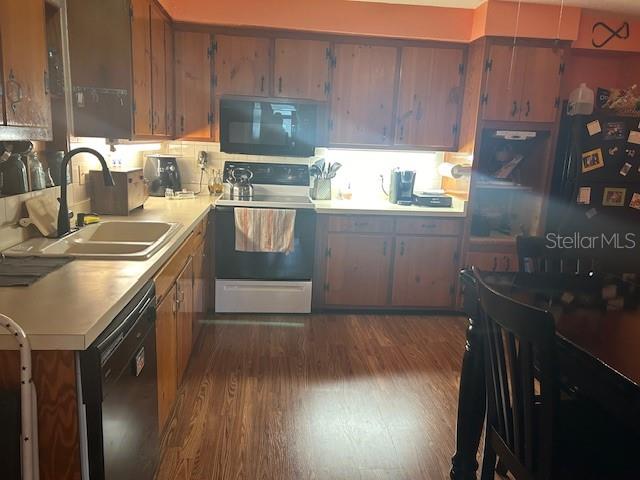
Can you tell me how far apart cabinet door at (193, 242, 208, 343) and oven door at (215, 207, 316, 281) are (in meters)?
0.21

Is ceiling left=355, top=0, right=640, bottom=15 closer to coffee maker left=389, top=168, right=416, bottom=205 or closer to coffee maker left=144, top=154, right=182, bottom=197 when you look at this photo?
coffee maker left=389, top=168, right=416, bottom=205

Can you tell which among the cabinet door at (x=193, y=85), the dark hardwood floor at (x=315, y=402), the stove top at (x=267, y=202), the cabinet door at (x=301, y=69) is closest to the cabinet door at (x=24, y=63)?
the dark hardwood floor at (x=315, y=402)

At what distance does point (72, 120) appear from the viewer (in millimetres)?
2400

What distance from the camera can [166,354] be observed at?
6.74 ft

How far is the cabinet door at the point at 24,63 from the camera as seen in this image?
146 centimetres

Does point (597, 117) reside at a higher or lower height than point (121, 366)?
higher

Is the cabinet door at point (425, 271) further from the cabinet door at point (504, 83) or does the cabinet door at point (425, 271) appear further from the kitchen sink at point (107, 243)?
Answer: the kitchen sink at point (107, 243)

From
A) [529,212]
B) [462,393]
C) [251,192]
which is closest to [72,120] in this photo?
[251,192]

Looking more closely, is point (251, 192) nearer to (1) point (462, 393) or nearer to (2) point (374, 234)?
(2) point (374, 234)

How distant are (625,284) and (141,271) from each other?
6.37ft

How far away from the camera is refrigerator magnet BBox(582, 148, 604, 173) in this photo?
3.43 metres

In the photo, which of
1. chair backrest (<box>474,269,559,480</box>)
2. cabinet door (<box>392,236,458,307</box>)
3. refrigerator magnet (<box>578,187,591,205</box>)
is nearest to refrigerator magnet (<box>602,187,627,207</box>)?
refrigerator magnet (<box>578,187,591,205</box>)

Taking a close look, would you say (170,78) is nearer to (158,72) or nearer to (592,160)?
(158,72)

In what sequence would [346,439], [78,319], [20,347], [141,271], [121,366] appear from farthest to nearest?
[346,439] → [141,271] → [121,366] → [78,319] → [20,347]
